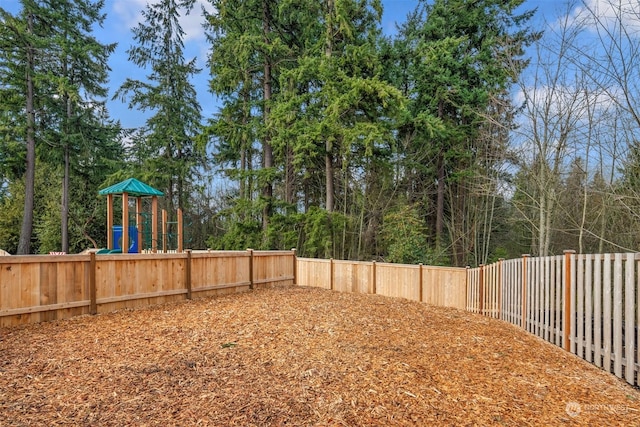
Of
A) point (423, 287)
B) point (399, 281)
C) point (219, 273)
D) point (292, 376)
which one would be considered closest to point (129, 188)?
point (219, 273)

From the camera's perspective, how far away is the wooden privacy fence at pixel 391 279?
8.14 m

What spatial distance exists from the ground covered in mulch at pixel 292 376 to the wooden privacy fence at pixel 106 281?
32 cm

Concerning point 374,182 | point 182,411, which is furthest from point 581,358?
point 374,182

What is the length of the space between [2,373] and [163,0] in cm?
2016

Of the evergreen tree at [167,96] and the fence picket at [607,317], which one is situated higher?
the evergreen tree at [167,96]

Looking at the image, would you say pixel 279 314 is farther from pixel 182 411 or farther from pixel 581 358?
pixel 581 358

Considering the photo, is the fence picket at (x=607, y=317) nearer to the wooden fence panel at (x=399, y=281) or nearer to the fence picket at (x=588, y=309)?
the fence picket at (x=588, y=309)

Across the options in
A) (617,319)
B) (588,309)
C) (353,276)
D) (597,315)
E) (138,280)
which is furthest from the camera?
(353,276)

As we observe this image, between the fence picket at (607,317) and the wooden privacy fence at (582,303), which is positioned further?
the fence picket at (607,317)

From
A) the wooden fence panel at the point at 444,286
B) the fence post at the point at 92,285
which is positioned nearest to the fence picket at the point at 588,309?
the wooden fence panel at the point at 444,286

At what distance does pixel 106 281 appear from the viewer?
582 cm

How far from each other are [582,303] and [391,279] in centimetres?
534

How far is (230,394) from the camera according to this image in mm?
2830

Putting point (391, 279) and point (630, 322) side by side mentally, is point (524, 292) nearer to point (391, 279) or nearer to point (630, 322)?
point (630, 322)
